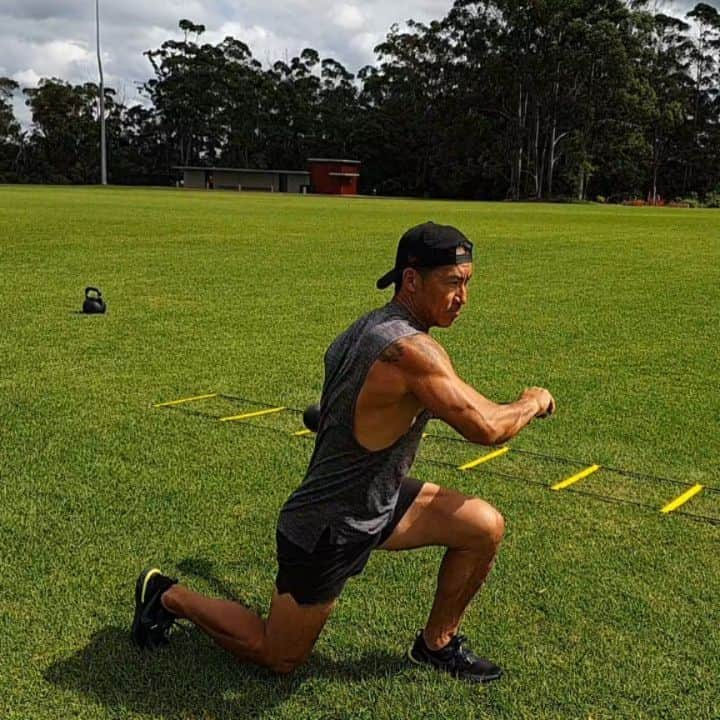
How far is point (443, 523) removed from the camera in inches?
142

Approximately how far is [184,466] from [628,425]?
11.3ft

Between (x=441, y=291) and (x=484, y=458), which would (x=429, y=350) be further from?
(x=484, y=458)

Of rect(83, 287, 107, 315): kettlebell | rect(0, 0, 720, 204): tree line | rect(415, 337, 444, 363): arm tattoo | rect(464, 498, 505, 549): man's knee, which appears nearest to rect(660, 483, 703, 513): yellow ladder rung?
rect(464, 498, 505, 549): man's knee

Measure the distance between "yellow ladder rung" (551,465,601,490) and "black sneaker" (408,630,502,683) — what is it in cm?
224

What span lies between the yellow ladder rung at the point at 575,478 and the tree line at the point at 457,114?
223 ft

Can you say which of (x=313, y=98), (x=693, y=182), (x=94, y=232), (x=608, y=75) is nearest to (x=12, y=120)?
(x=313, y=98)

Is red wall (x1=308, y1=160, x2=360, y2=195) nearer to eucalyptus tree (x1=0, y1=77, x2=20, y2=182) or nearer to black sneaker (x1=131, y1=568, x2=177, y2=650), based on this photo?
eucalyptus tree (x1=0, y1=77, x2=20, y2=182)

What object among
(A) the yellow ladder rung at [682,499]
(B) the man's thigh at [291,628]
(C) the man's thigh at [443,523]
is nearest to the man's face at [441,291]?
(C) the man's thigh at [443,523]

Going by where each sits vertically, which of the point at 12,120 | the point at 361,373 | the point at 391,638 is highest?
the point at 12,120

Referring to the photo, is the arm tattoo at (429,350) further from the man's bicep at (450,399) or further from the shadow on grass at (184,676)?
the shadow on grass at (184,676)

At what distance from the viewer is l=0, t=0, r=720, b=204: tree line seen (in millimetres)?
71625

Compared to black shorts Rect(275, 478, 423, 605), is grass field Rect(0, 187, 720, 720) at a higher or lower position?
lower

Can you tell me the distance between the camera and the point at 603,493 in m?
5.66

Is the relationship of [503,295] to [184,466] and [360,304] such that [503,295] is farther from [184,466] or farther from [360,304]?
[184,466]
